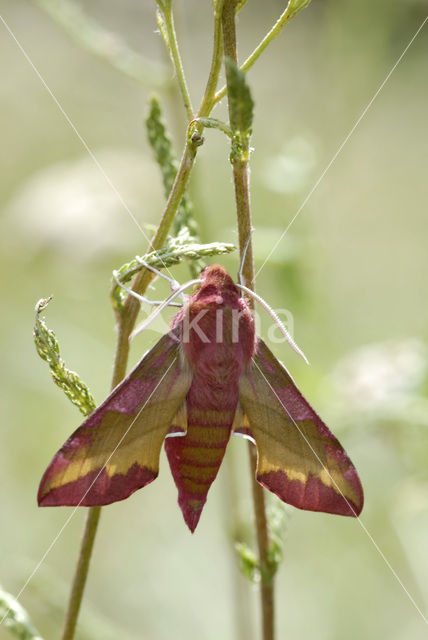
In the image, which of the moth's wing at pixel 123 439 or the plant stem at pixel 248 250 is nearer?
the plant stem at pixel 248 250

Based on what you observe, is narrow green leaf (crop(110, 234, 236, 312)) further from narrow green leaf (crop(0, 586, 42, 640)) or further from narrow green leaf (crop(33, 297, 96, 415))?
narrow green leaf (crop(0, 586, 42, 640))

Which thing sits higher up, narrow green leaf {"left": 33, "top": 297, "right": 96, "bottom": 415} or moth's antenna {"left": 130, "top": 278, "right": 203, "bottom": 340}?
moth's antenna {"left": 130, "top": 278, "right": 203, "bottom": 340}

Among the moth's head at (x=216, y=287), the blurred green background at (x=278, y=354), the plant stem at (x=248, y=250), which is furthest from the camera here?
the blurred green background at (x=278, y=354)

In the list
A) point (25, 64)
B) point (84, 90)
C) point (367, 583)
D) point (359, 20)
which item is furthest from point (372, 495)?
point (25, 64)

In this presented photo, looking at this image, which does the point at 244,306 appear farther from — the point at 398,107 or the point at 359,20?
the point at 398,107

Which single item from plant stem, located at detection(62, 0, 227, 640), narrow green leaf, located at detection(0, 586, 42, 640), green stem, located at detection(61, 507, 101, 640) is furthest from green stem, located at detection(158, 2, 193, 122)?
narrow green leaf, located at detection(0, 586, 42, 640)

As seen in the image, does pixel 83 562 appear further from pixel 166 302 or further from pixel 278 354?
pixel 278 354

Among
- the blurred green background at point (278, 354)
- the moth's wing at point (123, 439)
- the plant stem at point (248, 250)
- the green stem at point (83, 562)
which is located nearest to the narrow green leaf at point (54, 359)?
the moth's wing at point (123, 439)

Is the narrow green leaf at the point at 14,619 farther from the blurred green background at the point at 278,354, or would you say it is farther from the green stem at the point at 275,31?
the green stem at the point at 275,31
